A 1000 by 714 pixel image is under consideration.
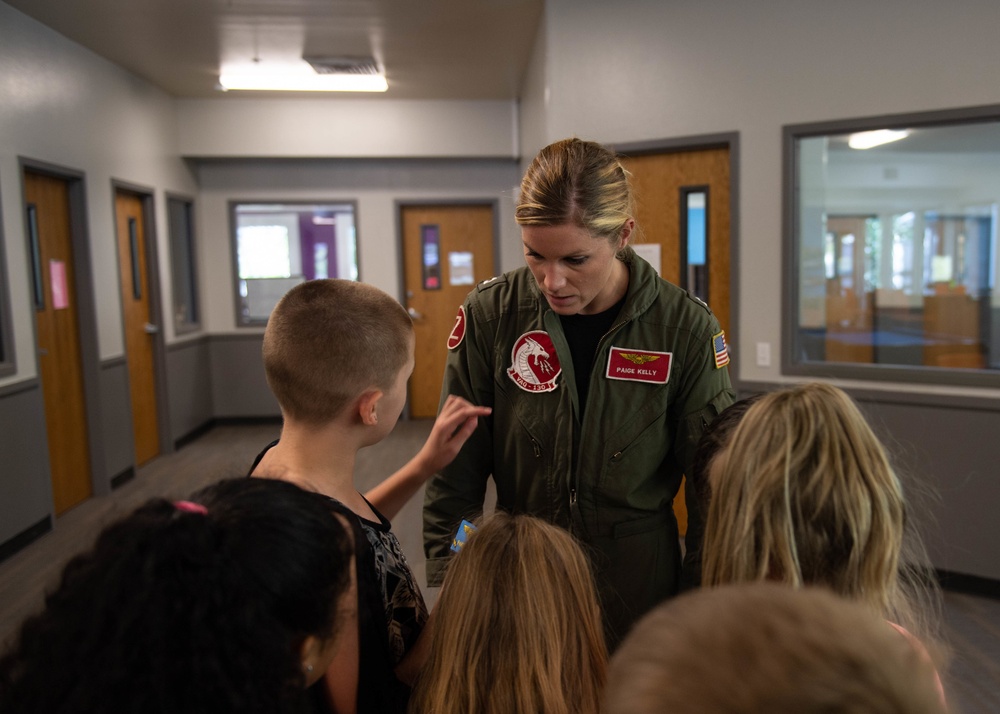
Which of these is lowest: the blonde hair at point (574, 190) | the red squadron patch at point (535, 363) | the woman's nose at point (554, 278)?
the red squadron patch at point (535, 363)

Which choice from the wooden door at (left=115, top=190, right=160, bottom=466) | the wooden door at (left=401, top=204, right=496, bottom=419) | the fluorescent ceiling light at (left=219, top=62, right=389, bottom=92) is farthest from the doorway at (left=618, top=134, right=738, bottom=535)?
the wooden door at (left=115, top=190, right=160, bottom=466)

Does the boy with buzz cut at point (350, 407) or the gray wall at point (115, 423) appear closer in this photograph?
the boy with buzz cut at point (350, 407)

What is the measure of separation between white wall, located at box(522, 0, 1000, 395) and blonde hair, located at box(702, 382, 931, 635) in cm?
281

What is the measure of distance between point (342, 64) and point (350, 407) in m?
4.90

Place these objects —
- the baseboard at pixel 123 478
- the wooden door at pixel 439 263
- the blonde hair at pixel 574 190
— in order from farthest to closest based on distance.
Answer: the wooden door at pixel 439 263 < the baseboard at pixel 123 478 < the blonde hair at pixel 574 190

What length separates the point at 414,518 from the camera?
14.1 ft

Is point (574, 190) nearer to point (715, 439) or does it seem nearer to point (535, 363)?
point (535, 363)

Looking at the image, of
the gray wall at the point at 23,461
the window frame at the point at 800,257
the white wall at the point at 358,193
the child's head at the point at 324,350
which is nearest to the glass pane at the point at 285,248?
the white wall at the point at 358,193

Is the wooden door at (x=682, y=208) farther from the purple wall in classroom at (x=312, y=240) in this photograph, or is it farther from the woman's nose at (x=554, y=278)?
the purple wall in classroom at (x=312, y=240)

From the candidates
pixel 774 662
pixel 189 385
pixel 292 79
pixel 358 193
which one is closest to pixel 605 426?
pixel 774 662

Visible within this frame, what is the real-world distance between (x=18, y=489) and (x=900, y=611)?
4.24 m

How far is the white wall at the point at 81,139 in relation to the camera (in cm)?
391

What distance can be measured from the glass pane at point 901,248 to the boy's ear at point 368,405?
9.57 feet

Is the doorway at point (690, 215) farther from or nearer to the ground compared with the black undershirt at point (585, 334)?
farther from the ground
